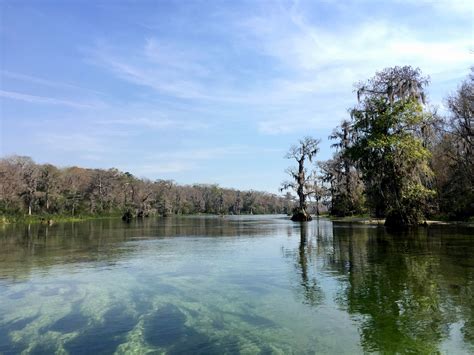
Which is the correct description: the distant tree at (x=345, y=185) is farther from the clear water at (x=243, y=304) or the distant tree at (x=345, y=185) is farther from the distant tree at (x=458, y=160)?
the clear water at (x=243, y=304)

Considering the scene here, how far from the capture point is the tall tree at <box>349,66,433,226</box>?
3456cm

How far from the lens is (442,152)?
47.3 meters

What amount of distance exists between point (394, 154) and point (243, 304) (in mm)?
28151

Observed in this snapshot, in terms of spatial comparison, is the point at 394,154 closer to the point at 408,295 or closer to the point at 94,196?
the point at 408,295

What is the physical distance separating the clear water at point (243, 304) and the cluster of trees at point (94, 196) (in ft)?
199

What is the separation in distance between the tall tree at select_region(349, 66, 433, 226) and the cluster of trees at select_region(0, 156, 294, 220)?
192 ft

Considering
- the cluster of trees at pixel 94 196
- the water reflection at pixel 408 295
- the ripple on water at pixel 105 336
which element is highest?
the cluster of trees at pixel 94 196

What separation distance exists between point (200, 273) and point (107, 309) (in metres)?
5.75

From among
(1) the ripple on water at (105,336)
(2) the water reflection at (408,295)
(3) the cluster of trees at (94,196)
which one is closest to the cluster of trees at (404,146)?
(2) the water reflection at (408,295)

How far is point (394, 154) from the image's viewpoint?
34.8 meters

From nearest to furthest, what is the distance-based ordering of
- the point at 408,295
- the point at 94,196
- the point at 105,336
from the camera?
the point at 105,336 → the point at 408,295 → the point at 94,196

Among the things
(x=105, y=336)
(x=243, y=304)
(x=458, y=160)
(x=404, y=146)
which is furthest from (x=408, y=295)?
(x=458, y=160)

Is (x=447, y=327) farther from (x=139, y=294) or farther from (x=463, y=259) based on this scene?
(x=463, y=259)

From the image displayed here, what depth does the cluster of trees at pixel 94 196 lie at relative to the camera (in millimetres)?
77625
